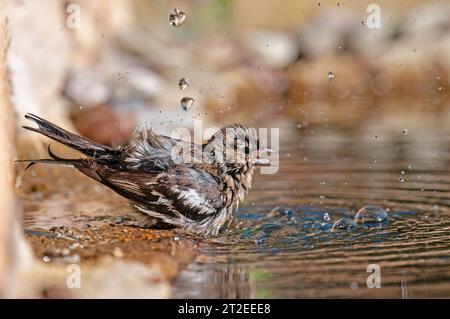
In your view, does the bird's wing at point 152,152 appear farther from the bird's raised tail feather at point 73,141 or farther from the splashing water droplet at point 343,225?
the splashing water droplet at point 343,225

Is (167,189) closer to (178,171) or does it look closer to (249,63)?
(178,171)

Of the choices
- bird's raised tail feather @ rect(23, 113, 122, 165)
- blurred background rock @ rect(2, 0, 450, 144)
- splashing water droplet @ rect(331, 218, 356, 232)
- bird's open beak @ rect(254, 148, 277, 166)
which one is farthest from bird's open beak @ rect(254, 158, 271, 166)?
blurred background rock @ rect(2, 0, 450, 144)

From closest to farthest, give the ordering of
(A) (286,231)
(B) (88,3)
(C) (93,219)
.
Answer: (A) (286,231), (C) (93,219), (B) (88,3)

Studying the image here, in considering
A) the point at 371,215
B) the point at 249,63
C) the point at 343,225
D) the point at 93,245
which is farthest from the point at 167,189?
the point at 249,63

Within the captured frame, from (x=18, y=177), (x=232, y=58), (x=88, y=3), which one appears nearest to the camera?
(x=18, y=177)

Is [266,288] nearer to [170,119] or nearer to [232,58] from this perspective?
[170,119]

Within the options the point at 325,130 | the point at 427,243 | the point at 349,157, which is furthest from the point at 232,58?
the point at 427,243
